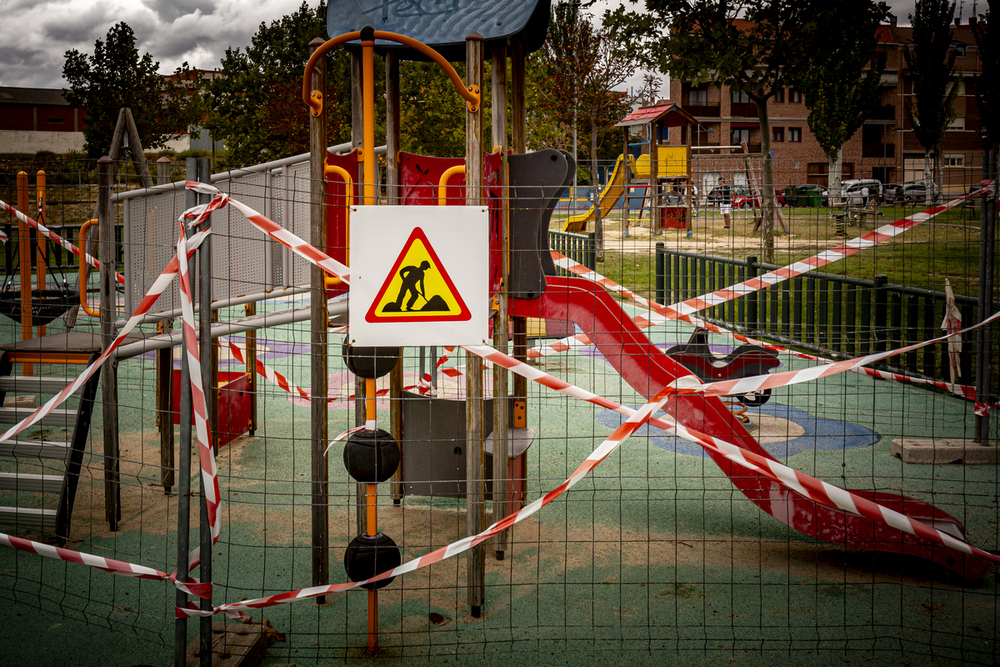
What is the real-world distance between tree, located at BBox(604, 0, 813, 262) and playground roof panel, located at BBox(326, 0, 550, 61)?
1028cm

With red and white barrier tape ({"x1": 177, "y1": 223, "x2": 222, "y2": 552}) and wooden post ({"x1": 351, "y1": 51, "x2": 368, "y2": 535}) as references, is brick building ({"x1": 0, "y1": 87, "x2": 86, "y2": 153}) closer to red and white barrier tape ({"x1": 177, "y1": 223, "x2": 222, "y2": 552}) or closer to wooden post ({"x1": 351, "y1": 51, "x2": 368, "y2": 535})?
wooden post ({"x1": 351, "y1": 51, "x2": 368, "y2": 535})

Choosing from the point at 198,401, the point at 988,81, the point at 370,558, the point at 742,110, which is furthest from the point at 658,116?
the point at 742,110

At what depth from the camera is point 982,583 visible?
4090 millimetres

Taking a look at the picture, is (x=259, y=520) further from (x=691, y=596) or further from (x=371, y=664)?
(x=691, y=596)

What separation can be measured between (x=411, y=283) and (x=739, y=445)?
256 centimetres

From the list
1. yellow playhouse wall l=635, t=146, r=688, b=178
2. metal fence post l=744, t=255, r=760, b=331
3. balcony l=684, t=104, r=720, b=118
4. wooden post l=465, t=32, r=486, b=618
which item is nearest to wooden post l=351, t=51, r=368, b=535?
wooden post l=465, t=32, r=486, b=618

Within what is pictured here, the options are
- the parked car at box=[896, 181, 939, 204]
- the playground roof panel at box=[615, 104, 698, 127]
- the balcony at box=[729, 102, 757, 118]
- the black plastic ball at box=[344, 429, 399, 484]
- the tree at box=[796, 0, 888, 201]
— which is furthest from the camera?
the balcony at box=[729, 102, 757, 118]

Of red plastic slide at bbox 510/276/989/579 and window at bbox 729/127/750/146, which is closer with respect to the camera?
red plastic slide at bbox 510/276/989/579

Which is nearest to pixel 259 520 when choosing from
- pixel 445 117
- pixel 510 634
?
pixel 510 634

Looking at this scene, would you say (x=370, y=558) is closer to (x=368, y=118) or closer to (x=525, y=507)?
(x=525, y=507)

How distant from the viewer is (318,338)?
3.81 m

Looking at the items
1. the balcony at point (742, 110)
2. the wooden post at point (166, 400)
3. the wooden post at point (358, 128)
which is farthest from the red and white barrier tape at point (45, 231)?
the balcony at point (742, 110)

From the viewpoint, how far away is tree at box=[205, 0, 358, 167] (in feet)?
79.7

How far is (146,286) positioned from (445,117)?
15610mm
